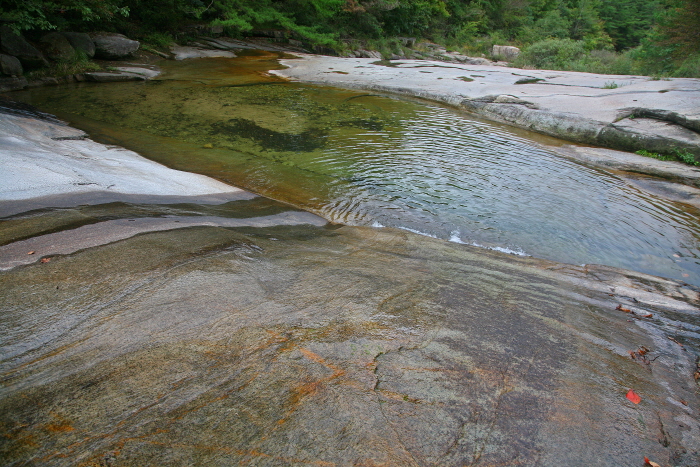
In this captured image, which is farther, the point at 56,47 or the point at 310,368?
the point at 56,47

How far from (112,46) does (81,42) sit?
118cm

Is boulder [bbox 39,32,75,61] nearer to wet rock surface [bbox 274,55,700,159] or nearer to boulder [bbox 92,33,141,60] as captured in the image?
boulder [bbox 92,33,141,60]

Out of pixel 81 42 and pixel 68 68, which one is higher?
pixel 81 42

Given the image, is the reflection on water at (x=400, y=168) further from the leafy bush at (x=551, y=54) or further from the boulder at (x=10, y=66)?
the leafy bush at (x=551, y=54)

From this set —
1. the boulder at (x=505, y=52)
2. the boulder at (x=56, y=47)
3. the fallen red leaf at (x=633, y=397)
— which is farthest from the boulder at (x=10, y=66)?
the boulder at (x=505, y=52)

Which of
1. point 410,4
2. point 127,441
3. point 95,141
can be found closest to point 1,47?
point 95,141

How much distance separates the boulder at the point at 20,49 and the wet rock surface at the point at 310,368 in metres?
11.9

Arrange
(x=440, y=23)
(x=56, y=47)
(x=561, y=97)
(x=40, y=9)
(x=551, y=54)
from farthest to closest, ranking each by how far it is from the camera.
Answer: (x=440, y=23) → (x=551, y=54) → (x=56, y=47) → (x=561, y=97) → (x=40, y=9)

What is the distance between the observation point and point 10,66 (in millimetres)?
10500

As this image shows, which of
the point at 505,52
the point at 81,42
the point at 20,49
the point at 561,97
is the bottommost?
the point at 561,97

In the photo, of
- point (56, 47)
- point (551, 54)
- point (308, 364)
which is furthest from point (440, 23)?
point (308, 364)

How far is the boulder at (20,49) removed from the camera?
1084 centimetres

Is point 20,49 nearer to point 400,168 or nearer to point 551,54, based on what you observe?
point 400,168

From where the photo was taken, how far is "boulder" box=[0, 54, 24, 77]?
10.4 meters
